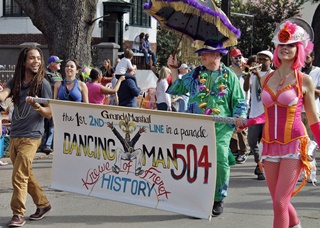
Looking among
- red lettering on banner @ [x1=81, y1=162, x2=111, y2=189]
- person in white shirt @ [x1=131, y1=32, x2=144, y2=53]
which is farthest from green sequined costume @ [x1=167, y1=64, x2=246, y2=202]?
person in white shirt @ [x1=131, y1=32, x2=144, y2=53]

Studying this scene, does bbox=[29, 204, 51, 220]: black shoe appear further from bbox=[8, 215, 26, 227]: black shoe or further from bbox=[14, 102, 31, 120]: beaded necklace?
bbox=[14, 102, 31, 120]: beaded necklace

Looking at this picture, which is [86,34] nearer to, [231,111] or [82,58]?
[82,58]

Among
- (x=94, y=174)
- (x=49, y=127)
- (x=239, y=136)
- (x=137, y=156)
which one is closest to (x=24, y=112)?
(x=94, y=174)

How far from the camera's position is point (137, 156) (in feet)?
23.5

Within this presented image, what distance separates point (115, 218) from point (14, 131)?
1.42 m

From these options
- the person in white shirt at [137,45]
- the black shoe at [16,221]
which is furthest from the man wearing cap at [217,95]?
the person in white shirt at [137,45]

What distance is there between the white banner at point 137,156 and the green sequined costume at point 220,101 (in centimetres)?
63

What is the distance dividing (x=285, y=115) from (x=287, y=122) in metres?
0.06

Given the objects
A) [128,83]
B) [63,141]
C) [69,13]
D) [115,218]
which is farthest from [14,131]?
[69,13]

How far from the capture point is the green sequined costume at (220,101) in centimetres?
740

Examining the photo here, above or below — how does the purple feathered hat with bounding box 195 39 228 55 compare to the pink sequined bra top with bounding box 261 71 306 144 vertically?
above

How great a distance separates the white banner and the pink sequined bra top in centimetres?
82

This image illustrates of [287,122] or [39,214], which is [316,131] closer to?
[287,122]

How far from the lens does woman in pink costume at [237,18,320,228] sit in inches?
227
